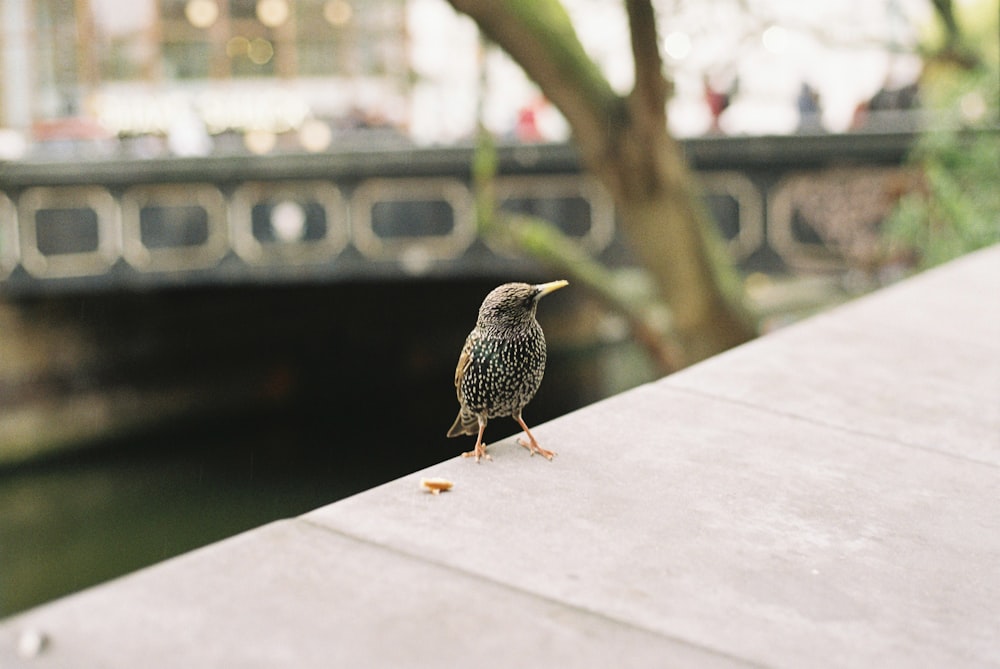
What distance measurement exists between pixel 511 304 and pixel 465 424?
35 centimetres

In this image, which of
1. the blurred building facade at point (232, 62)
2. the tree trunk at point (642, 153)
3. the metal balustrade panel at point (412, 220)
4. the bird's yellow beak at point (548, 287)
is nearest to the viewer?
the bird's yellow beak at point (548, 287)

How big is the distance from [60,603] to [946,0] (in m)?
9.24

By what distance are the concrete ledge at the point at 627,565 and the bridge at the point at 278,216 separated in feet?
40.4

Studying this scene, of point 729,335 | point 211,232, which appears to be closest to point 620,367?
point 211,232

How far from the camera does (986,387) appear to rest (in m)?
3.14

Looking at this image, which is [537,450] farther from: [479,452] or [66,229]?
[66,229]

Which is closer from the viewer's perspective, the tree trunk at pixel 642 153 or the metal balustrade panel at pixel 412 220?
the tree trunk at pixel 642 153

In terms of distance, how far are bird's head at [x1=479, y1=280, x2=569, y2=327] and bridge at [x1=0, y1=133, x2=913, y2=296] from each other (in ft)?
41.3

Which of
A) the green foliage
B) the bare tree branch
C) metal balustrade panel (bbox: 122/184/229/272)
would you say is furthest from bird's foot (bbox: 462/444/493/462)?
metal balustrade panel (bbox: 122/184/229/272)

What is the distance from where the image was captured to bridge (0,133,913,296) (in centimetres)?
1513

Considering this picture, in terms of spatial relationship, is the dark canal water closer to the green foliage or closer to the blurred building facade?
the blurred building facade

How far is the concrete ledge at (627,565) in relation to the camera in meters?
1.41

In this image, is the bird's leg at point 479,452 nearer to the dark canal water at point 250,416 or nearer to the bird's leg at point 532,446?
the bird's leg at point 532,446

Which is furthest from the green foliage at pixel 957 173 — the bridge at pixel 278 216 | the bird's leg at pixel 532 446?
the bird's leg at pixel 532 446
